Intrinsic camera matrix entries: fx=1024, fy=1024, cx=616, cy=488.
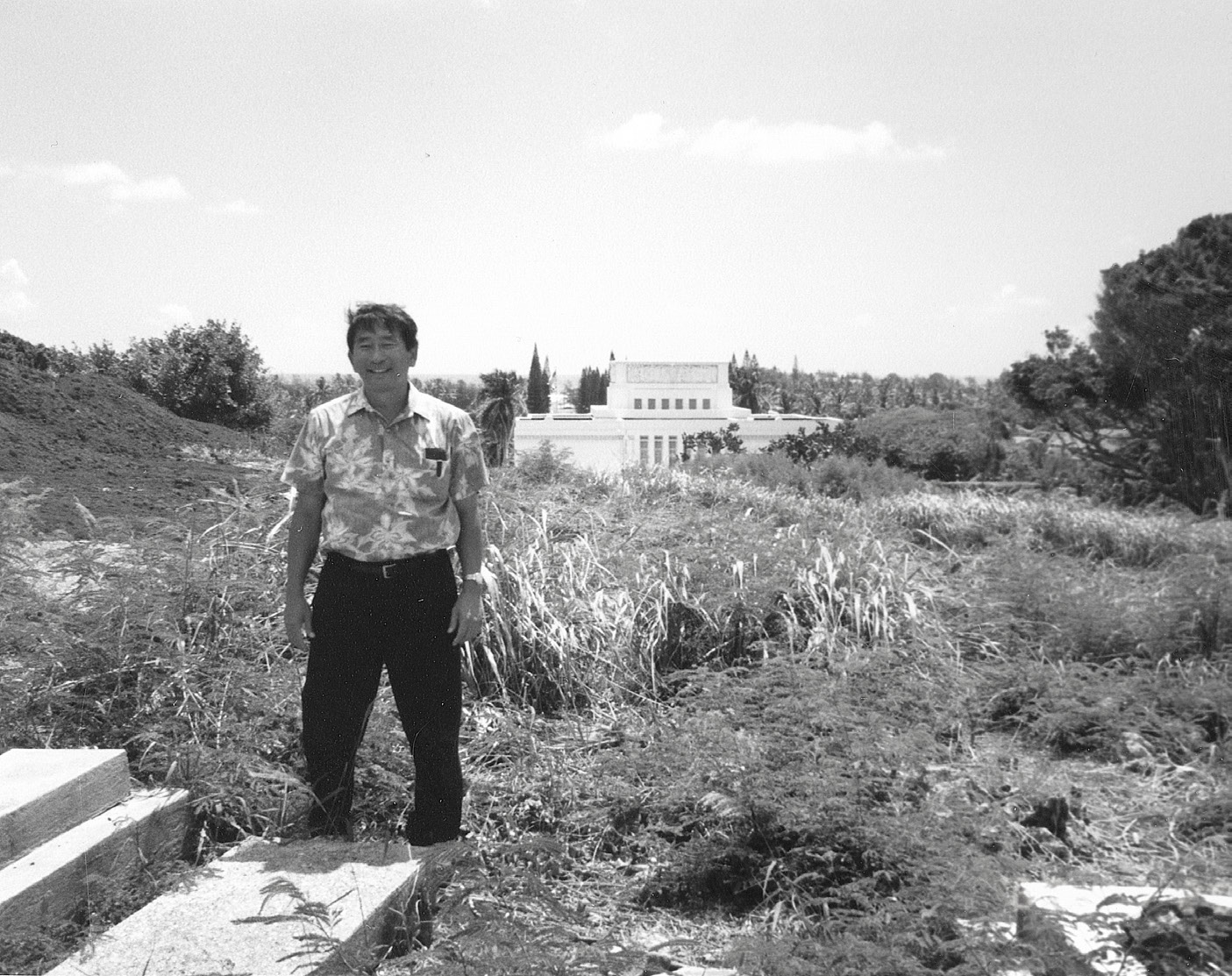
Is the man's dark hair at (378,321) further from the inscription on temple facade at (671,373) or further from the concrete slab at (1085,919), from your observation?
the inscription on temple facade at (671,373)

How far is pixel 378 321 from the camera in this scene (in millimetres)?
2914

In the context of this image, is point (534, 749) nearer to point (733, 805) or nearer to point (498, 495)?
point (733, 805)

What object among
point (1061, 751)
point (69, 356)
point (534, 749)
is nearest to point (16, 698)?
point (534, 749)

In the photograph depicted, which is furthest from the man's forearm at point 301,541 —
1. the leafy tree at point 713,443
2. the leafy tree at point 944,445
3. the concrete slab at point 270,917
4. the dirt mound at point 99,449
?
the leafy tree at point 944,445

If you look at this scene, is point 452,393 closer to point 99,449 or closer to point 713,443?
point 713,443

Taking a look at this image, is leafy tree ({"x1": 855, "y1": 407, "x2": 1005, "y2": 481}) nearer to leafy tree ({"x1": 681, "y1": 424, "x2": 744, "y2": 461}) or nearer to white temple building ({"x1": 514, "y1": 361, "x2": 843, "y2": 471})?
white temple building ({"x1": 514, "y1": 361, "x2": 843, "y2": 471})

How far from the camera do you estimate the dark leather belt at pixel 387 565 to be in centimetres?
292

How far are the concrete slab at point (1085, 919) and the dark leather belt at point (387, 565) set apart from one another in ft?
5.83

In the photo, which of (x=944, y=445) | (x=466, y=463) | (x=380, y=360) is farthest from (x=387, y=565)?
(x=944, y=445)

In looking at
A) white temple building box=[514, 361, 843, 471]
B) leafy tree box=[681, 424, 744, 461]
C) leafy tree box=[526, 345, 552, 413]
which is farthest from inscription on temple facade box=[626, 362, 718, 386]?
leafy tree box=[681, 424, 744, 461]

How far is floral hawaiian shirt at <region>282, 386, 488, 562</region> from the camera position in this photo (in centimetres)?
292

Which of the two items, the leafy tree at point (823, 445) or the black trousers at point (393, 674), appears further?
the leafy tree at point (823, 445)

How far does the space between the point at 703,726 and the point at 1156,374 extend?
26281mm

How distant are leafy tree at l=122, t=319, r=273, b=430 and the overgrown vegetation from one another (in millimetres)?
11765
